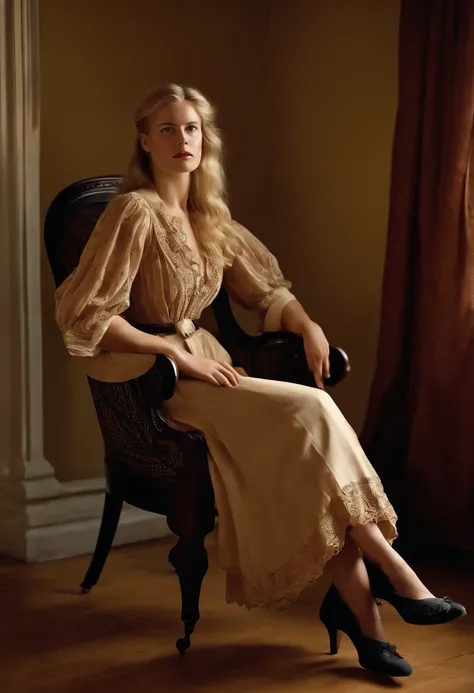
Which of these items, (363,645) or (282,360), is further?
(282,360)

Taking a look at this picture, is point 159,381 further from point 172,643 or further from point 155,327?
point 172,643

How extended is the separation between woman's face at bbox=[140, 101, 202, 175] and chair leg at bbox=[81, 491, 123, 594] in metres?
0.97

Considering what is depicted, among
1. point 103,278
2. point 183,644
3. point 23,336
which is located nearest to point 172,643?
point 183,644

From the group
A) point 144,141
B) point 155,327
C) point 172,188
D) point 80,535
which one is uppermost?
point 144,141

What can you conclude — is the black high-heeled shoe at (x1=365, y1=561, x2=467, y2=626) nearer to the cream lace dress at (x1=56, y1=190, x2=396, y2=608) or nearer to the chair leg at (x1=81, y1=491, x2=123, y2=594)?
the cream lace dress at (x1=56, y1=190, x2=396, y2=608)

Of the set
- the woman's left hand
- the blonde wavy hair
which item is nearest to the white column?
the blonde wavy hair

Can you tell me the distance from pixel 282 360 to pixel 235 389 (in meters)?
0.39

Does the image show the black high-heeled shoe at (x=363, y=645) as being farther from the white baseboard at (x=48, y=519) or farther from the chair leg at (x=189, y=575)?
the white baseboard at (x=48, y=519)

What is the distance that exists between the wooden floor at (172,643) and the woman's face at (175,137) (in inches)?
48.2

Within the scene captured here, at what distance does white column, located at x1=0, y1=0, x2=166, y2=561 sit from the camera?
3248 millimetres

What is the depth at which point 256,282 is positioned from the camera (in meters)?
3.04

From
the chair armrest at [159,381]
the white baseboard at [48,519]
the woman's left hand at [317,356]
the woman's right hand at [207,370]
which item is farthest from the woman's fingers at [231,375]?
the white baseboard at [48,519]

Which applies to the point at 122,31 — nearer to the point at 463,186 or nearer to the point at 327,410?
the point at 463,186

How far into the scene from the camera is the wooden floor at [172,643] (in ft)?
7.72
